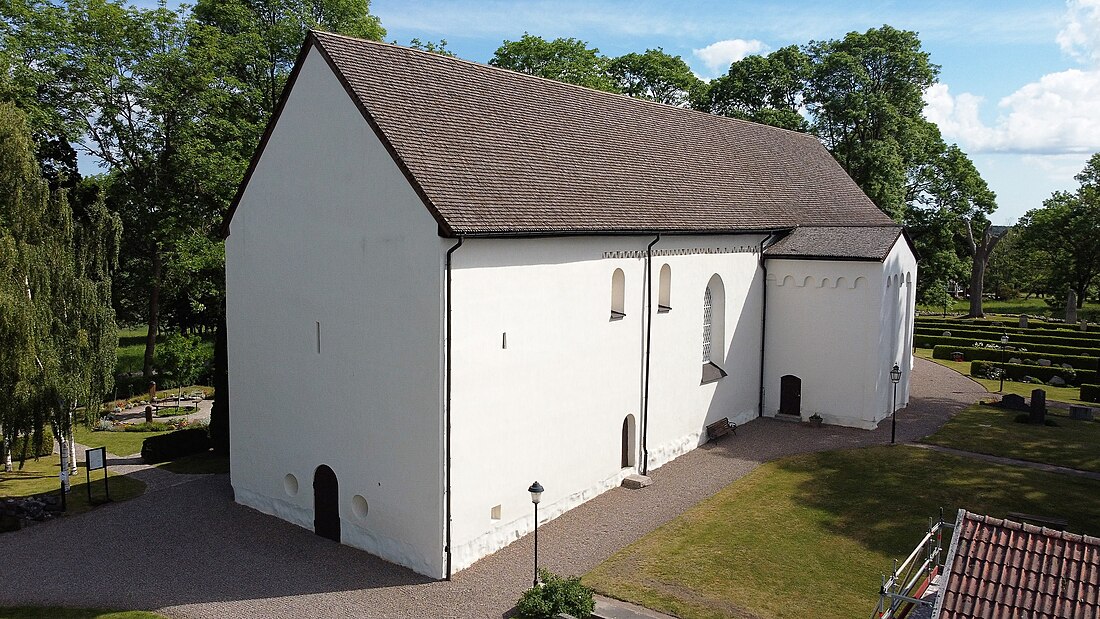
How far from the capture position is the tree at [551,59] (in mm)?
46500

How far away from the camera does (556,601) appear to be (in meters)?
14.2

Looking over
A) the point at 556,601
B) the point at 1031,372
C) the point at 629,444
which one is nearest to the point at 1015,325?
the point at 1031,372

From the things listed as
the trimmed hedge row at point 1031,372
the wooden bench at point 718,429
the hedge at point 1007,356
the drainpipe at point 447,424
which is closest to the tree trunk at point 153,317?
the wooden bench at point 718,429

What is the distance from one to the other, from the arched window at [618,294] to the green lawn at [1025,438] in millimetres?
12131

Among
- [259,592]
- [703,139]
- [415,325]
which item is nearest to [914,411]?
[703,139]

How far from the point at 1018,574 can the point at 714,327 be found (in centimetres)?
1781

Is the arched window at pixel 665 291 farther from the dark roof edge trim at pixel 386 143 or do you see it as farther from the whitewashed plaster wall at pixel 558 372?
the dark roof edge trim at pixel 386 143

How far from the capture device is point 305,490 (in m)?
18.6

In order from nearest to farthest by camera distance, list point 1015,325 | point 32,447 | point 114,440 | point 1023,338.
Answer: point 32,447, point 114,440, point 1023,338, point 1015,325

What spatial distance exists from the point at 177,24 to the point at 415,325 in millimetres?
29327

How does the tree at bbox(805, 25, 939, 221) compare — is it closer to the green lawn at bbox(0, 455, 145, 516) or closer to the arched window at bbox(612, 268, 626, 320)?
the arched window at bbox(612, 268, 626, 320)

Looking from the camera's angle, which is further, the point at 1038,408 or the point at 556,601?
the point at 1038,408

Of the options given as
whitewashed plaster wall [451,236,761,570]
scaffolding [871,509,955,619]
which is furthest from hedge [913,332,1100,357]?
scaffolding [871,509,955,619]

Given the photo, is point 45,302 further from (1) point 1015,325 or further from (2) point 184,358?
(1) point 1015,325
